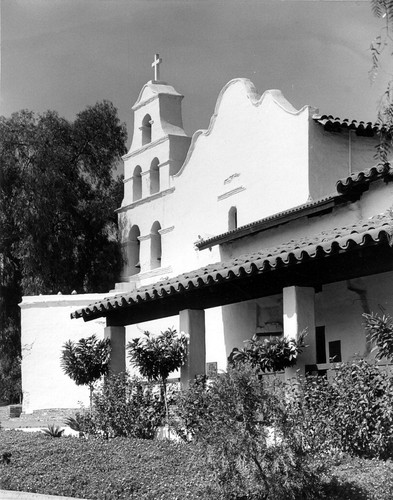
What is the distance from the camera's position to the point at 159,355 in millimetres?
13719

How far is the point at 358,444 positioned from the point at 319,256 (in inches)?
95.7

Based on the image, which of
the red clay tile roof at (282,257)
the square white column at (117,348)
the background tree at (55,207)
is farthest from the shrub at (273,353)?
the background tree at (55,207)

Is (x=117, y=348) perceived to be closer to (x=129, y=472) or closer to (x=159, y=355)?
(x=159, y=355)

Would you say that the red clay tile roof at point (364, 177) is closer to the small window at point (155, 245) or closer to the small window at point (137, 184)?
the small window at point (155, 245)

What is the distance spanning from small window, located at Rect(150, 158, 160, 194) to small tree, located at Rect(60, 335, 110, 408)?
33.2ft

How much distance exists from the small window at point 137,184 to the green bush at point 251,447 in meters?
17.9

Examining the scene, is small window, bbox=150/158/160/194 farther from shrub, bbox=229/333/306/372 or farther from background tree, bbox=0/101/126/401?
shrub, bbox=229/333/306/372

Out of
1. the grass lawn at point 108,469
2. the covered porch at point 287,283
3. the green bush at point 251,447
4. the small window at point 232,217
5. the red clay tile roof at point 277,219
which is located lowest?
the grass lawn at point 108,469

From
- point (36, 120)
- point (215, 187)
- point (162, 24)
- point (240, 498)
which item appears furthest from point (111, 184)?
point (240, 498)

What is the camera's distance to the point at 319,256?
11.2 meters

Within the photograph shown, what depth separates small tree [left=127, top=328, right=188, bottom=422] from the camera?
13.6 m

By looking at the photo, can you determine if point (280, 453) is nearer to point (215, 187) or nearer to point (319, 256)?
point (319, 256)

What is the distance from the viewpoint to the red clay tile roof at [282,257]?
34.8 feet

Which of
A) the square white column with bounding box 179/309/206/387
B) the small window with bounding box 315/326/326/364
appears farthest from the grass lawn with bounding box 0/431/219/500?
the small window with bounding box 315/326/326/364
